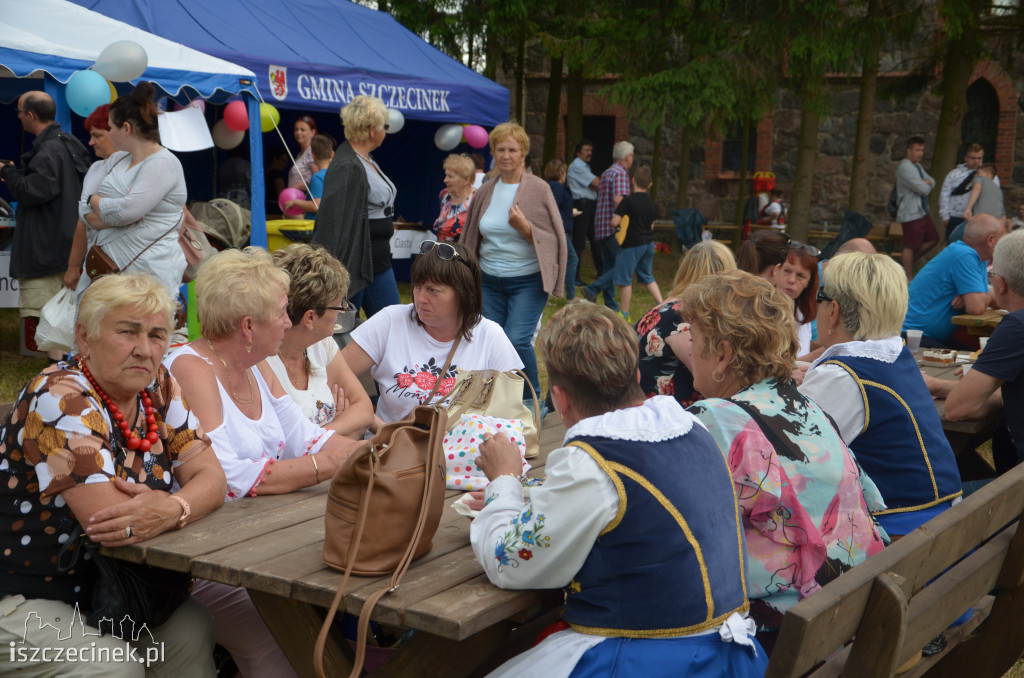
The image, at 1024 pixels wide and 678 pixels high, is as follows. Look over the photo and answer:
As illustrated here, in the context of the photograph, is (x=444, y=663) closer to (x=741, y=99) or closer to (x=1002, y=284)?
(x=1002, y=284)

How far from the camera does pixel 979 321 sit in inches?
204

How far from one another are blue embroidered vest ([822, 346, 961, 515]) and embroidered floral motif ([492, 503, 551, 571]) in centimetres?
134

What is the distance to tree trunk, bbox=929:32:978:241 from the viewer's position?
14.1 meters

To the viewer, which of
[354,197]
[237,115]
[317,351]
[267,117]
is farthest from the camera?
[237,115]

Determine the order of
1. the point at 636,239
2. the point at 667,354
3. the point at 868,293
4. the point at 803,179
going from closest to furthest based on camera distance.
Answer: the point at 868,293 < the point at 667,354 < the point at 636,239 < the point at 803,179

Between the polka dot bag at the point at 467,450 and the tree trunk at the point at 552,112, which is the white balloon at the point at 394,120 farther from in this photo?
the polka dot bag at the point at 467,450

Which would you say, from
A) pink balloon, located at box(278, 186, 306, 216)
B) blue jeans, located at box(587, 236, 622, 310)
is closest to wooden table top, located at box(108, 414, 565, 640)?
blue jeans, located at box(587, 236, 622, 310)

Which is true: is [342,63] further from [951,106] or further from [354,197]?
[951,106]

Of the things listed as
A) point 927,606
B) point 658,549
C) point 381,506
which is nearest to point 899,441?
point 927,606

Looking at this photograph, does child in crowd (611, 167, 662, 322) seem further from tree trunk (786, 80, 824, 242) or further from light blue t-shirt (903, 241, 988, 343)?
light blue t-shirt (903, 241, 988, 343)

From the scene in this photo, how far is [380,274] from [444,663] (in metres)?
4.39

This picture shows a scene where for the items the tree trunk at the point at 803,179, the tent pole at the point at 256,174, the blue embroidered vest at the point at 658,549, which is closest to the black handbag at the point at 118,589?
the blue embroidered vest at the point at 658,549

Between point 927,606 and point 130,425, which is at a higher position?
point 130,425

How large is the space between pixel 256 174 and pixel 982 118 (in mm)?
15442
